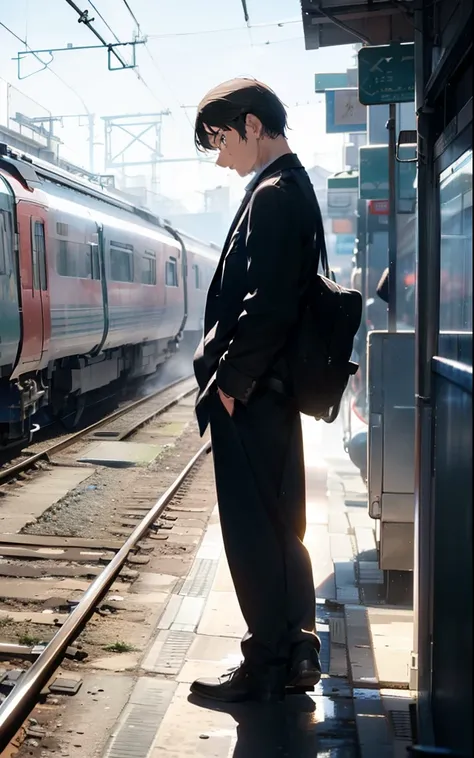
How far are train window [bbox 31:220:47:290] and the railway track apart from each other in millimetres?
1764

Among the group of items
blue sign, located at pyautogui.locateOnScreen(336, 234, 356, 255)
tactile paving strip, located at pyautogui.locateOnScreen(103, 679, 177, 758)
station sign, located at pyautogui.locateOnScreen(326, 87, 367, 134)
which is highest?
station sign, located at pyautogui.locateOnScreen(326, 87, 367, 134)

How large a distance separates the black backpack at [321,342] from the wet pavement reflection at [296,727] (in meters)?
1.01

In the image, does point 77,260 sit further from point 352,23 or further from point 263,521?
point 263,521

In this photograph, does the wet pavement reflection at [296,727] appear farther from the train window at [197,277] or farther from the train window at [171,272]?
the train window at [197,277]

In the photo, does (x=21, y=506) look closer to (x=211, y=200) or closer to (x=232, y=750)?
(x=232, y=750)

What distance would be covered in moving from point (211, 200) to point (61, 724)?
76987 millimetres

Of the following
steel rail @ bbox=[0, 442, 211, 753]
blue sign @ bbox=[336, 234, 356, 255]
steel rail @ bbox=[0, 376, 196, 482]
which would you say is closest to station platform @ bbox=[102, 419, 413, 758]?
steel rail @ bbox=[0, 442, 211, 753]

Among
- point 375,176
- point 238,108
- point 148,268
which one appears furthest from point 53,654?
point 148,268

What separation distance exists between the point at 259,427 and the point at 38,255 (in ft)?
24.7

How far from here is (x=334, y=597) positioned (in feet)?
17.8

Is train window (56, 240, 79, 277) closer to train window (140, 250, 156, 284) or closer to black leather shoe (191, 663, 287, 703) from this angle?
train window (140, 250, 156, 284)

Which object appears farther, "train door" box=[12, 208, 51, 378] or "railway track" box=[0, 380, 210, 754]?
"train door" box=[12, 208, 51, 378]

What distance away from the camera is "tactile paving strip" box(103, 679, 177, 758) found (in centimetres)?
298

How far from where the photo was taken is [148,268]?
1702 centimetres
